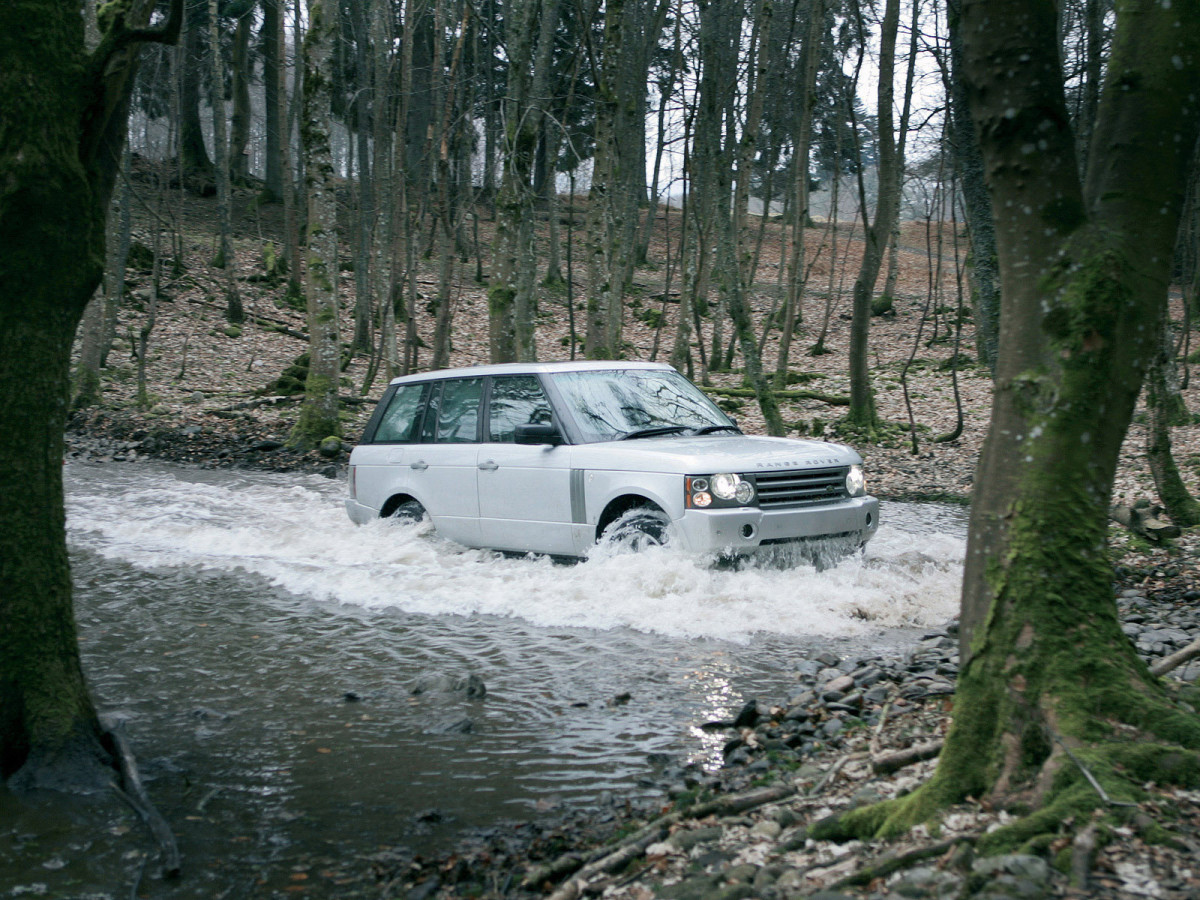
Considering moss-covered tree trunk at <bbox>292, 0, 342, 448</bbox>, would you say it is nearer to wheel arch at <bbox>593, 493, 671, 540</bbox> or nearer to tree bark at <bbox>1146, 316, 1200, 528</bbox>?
wheel arch at <bbox>593, 493, 671, 540</bbox>

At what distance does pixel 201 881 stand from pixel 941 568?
6610mm

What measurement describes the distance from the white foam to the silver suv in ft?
0.79

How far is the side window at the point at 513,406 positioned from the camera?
27.9 feet

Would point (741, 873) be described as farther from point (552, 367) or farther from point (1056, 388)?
point (552, 367)

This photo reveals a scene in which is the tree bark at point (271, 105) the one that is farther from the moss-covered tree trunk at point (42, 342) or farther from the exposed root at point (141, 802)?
the exposed root at point (141, 802)

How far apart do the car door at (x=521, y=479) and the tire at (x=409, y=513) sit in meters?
0.94

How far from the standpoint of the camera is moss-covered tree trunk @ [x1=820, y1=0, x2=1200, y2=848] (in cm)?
324

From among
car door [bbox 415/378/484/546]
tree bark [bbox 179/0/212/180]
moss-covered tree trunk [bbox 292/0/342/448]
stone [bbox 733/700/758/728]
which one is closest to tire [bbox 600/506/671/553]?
car door [bbox 415/378/484/546]

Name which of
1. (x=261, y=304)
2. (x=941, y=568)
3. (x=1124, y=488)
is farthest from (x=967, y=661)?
(x=261, y=304)

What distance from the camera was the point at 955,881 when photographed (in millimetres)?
2771

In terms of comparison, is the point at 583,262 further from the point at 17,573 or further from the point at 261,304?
the point at 17,573

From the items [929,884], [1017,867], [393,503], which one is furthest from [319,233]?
[1017,867]

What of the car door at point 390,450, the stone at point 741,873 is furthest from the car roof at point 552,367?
the stone at point 741,873

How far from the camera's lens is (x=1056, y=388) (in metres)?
3.39
